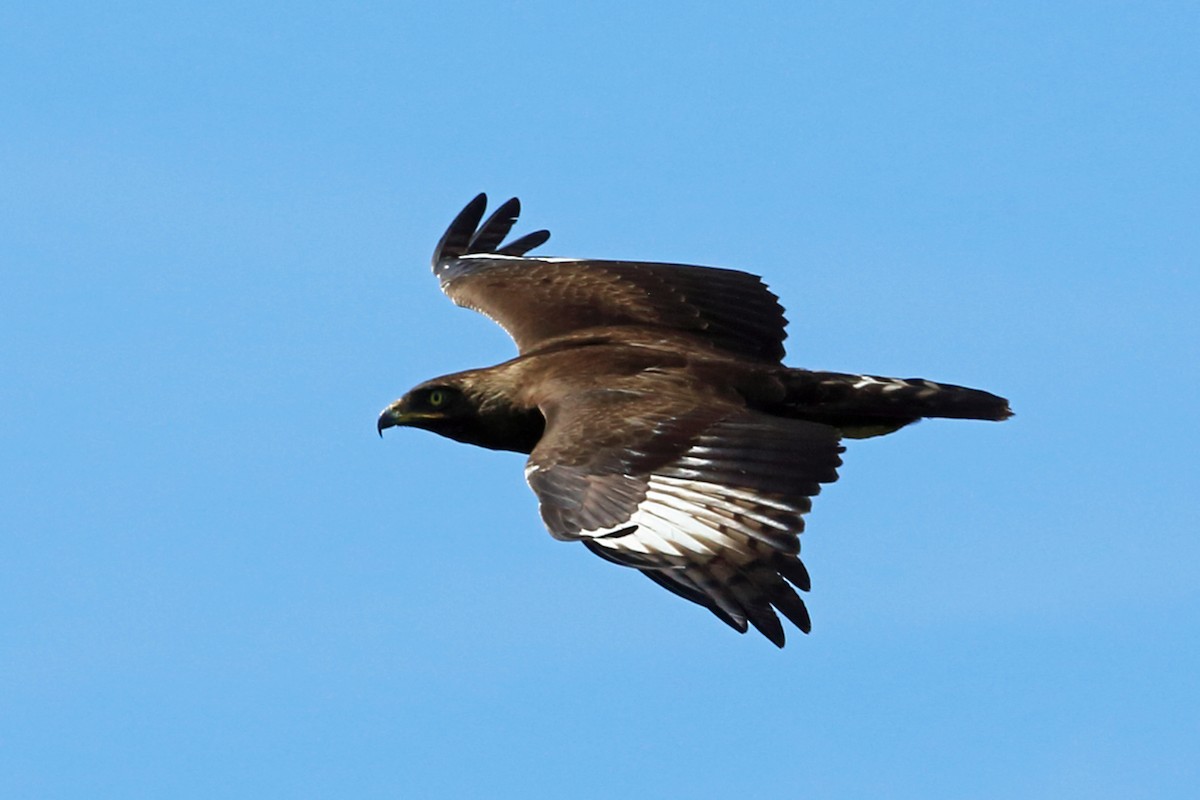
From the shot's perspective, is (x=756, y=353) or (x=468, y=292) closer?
(x=756, y=353)

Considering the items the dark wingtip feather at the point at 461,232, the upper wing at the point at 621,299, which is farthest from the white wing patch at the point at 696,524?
the dark wingtip feather at the point at 461,232

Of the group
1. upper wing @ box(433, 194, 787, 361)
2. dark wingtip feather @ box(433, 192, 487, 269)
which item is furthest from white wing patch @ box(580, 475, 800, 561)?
dark wingtip feather @ box(433, 192, 487, 269)

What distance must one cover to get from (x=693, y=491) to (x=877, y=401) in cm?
198

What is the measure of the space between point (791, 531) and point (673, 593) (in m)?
0.71

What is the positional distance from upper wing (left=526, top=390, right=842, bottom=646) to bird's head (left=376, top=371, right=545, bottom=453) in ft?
2.20

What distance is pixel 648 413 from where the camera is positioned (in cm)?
1157

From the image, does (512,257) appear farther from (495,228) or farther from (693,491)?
(693,491)

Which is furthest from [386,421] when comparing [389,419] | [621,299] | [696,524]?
[696,524]

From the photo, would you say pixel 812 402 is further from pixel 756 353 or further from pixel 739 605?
pixel 739 605

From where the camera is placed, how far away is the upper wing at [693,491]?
1011 centimetres

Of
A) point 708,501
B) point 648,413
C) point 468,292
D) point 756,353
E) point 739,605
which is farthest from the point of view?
point 468,292

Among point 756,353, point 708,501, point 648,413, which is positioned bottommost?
point 708,501

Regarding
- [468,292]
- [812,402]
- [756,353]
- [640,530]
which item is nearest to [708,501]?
[640,530]

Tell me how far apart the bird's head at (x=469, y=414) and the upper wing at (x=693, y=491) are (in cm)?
67
